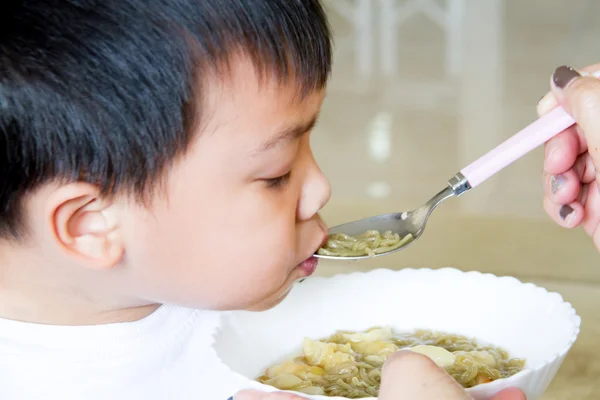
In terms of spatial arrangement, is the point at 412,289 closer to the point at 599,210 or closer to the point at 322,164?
the point at 599,210

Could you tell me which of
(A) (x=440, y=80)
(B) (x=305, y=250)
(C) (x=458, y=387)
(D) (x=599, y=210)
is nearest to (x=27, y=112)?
(B) (x=305, y=250)

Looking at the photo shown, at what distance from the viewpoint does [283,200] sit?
85cm

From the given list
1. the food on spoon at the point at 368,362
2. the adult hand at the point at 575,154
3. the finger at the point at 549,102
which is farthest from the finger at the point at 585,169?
the food on spoon at the point at 368,362

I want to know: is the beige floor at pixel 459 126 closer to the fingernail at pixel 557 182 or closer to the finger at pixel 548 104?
the fingernail at pixel 557 182

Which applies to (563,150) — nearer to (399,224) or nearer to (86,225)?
(399,224)

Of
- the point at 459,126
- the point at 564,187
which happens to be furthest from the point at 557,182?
the point at 459,126

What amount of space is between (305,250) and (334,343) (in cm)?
12

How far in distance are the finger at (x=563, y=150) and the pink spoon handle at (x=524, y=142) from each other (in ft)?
0.23

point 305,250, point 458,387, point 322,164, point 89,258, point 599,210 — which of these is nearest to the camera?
point 458,387

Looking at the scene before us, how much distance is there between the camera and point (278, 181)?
85 cm

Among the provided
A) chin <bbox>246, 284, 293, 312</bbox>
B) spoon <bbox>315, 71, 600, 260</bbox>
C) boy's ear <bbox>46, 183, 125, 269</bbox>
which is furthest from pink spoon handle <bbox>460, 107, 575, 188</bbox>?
boy's ear <bbox>46, 183, 125, 269</bbox>

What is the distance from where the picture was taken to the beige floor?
1515mm

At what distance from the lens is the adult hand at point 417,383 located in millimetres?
699

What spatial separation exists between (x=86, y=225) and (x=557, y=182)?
1.77ft
